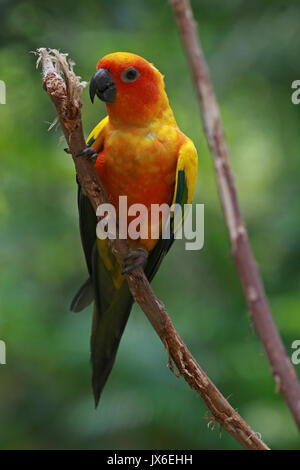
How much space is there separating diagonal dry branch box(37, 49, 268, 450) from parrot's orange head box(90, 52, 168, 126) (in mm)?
376

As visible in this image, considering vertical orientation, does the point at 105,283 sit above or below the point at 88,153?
below

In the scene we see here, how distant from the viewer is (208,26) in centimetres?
392

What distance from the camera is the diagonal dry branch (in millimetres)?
1513

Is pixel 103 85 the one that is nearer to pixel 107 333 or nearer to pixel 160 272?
pixel 107 333

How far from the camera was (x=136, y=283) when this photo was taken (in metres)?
1.92

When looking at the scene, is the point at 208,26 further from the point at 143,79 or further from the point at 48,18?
the point at 143,79

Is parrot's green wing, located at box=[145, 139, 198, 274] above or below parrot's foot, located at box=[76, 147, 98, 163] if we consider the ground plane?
above

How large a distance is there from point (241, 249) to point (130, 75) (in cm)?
149

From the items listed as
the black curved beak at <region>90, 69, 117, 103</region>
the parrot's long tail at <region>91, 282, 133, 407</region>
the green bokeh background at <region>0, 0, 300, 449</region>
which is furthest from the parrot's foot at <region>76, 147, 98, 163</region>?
the green bokeh background at <region>0, 0, 300, 449</region>

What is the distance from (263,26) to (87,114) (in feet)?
4.59

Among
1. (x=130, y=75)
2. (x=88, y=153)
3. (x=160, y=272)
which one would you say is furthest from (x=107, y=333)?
(x=160, y=272)

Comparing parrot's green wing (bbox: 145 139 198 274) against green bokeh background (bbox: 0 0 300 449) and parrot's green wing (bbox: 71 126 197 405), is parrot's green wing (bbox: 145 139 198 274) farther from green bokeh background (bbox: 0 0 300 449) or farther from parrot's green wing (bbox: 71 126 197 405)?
green bokeh background (bbox: 0 0 300 449)

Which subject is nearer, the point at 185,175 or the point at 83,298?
the point at 185,175
